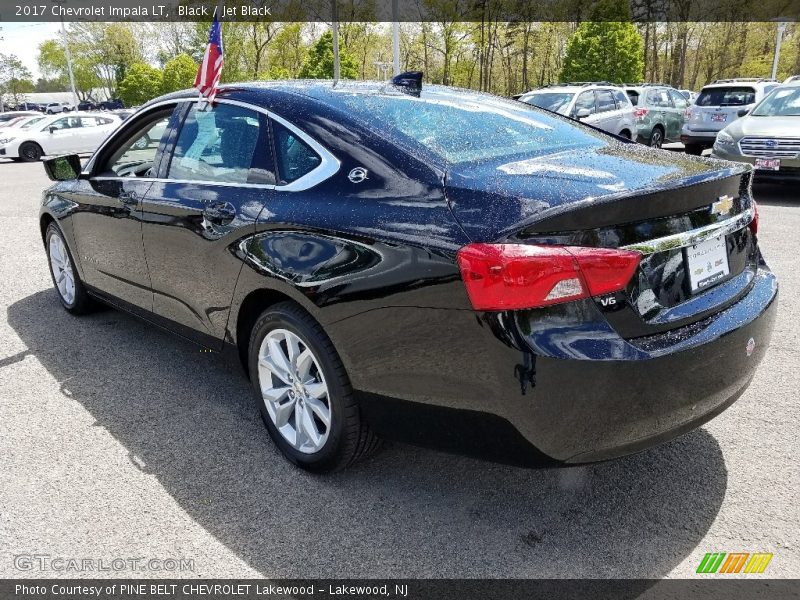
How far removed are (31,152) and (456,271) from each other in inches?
945

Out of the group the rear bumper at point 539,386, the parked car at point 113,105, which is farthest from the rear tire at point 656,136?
the parked car at point 113,105

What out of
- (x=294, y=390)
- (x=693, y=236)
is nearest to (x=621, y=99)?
(x=693, y=236)

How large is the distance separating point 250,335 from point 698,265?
1913 millimetres

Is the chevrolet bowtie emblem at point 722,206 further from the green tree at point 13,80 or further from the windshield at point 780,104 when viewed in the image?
the green tree at point 13,80

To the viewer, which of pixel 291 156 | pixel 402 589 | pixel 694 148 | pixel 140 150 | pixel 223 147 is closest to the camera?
pixel 402 589

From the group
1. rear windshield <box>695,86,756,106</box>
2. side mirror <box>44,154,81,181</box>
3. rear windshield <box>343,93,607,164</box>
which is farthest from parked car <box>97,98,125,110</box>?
rear windshield <box>343,93,607,164</box>

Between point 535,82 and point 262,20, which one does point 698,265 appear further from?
point 535,82

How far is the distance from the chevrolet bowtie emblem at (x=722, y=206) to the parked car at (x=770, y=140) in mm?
7503

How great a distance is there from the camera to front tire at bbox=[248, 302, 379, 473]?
2.64 metres

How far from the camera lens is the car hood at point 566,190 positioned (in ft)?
6.91

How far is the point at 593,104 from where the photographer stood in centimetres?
1348

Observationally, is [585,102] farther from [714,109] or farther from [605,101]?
[714,109]

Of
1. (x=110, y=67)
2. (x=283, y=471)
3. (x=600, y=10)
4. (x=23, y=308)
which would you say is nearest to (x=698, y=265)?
(x=283, y=471)

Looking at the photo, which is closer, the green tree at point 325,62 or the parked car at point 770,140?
the parked car at point 770,140
